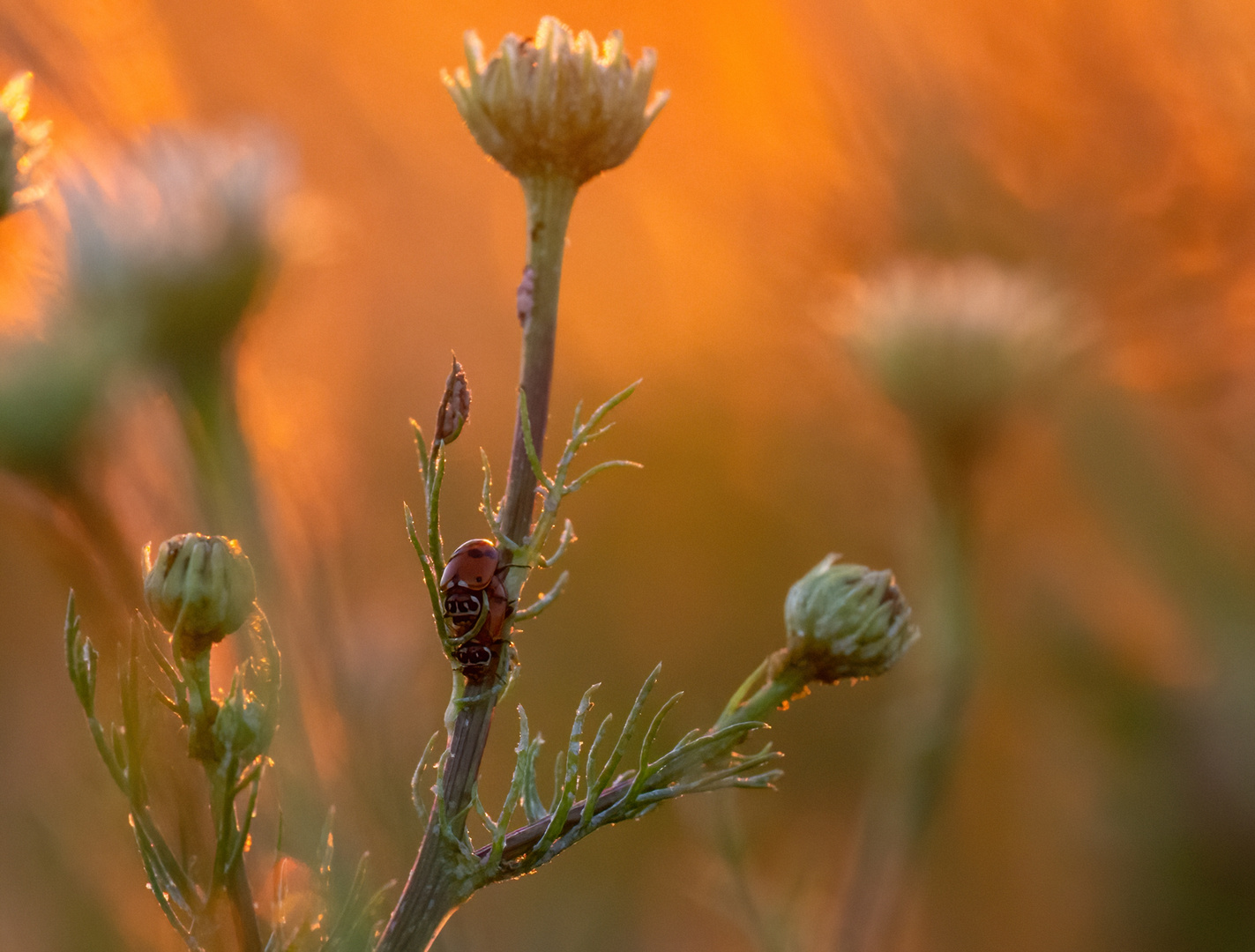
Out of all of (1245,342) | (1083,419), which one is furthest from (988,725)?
(1245,342)

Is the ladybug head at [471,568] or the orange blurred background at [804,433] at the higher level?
the orange blurred background at [804,433]

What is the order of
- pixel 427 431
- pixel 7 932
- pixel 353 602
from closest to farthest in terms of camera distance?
pixel 7 932, pixel 353 602, pixel 427 431

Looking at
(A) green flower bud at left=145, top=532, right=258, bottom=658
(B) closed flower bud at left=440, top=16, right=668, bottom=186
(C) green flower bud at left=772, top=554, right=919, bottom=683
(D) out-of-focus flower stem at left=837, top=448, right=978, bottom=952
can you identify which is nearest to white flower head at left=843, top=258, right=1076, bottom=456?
(D) out-of-focus flower stem at left=837, top=448, right=978, bottom=952

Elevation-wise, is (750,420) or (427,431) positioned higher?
(427,431)

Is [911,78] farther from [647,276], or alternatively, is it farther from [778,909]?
[778,909]

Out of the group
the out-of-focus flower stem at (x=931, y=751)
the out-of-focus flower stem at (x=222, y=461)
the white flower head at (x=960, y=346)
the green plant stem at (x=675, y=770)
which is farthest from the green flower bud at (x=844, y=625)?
the white flower head at (x=960, y=346)

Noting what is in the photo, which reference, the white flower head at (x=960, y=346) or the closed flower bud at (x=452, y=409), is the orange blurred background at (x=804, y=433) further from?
the closed flower bud at (x=452, y=409)

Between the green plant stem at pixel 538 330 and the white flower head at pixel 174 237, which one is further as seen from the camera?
the white flower head at pixel 174 237

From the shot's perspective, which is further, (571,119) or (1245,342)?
(1245,342)
